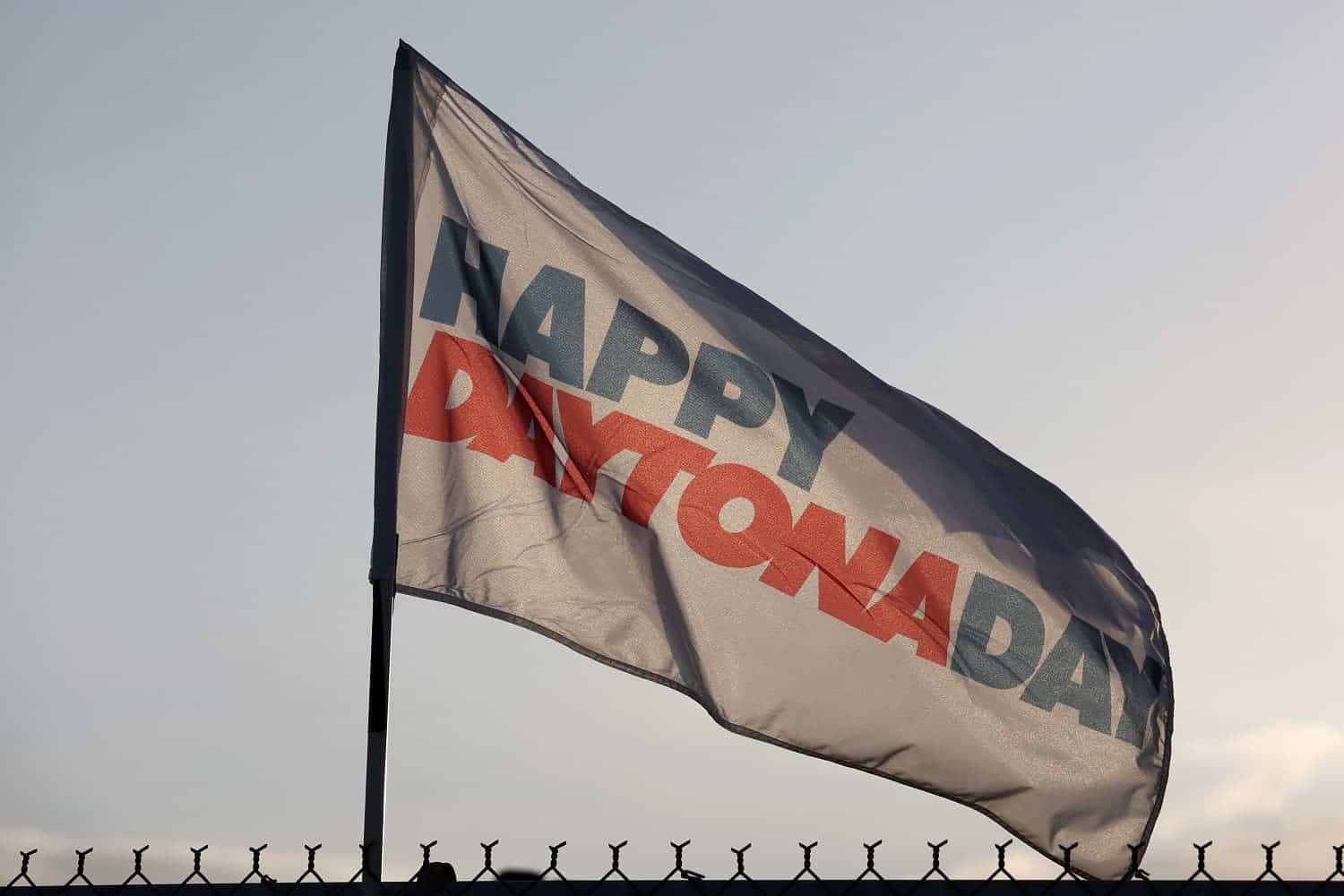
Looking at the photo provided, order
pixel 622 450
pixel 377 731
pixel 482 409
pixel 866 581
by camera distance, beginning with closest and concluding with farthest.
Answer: pixel 377 731
pixel 482 409
pixel 622 450
pixel 866 581

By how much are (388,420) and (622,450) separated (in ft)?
4.09

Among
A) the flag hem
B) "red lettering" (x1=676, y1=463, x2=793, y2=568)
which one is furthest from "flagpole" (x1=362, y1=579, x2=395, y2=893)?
"red lettering" (x1=676, y1=463, x2=793, y2=568)

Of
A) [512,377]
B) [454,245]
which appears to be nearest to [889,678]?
[512,377]

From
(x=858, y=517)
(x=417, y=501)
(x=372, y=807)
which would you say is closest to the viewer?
(x=372, y=807)

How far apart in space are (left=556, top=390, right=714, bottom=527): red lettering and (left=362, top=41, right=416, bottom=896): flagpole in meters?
0.93

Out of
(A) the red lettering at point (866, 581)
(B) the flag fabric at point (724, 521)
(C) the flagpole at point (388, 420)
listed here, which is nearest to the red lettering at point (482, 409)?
(B) the flag fabric at point (724, 521)

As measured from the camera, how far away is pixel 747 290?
7.62m

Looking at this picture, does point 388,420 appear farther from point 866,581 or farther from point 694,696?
point 866,581

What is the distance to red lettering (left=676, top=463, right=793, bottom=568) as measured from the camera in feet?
23.7

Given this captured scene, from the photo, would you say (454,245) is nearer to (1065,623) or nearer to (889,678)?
(889,678)

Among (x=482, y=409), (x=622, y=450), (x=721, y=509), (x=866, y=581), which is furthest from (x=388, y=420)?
(x=866, y=581)

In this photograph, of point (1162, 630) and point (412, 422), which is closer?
point (412, 422)

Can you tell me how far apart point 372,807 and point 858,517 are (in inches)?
99.2

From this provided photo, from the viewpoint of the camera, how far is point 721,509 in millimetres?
7262
